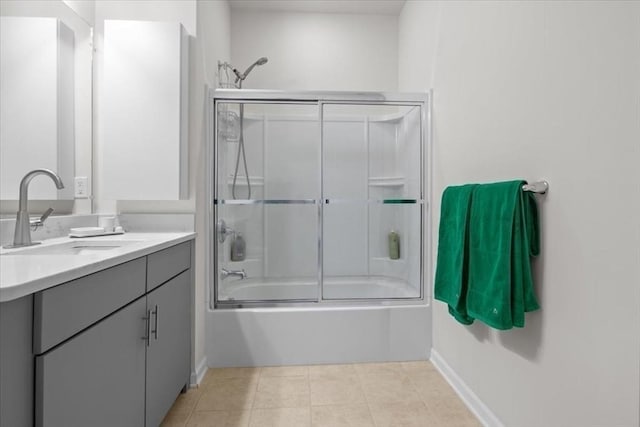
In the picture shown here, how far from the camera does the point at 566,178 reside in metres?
1.17

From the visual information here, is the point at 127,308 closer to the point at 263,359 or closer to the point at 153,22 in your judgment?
the point at 263,359

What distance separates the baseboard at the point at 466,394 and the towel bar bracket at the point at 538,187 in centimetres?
100

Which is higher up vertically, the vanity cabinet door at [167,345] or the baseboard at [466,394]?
the vanity cabinet door at [167,345]

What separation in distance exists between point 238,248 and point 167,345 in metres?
0.95

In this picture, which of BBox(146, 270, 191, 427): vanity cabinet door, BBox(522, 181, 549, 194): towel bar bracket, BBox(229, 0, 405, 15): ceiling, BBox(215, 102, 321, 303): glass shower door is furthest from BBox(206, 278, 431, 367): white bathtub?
BBox(229, 0, 405, 15): ceiling

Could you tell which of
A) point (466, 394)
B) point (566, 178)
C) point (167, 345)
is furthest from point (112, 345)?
point (466, 394)

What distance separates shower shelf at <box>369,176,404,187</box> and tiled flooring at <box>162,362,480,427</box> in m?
1.15

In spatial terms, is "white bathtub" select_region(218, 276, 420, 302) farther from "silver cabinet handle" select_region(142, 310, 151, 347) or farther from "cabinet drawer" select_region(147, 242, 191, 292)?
"silver cabinet handle" select_region(142, 310, 151, 347)

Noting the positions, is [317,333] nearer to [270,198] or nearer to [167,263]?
[270,198]

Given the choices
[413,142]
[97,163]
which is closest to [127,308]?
[97,163]

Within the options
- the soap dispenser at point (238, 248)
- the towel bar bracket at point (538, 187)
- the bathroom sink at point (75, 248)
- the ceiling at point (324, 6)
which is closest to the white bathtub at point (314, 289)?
the soap dispenser at point (238, 248)

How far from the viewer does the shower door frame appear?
2.27 meters

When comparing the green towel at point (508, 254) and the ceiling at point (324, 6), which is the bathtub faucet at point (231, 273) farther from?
the ceiling at point (324, 6)

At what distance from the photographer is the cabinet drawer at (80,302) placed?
0.83m
